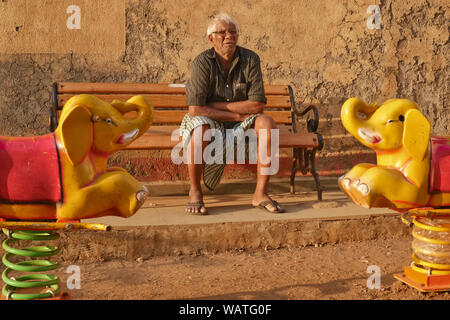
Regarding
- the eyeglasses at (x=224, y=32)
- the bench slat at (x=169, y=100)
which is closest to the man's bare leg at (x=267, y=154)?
the eyeglasses at (x=224, y=32)

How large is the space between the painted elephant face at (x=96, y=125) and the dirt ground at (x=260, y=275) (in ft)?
3.53

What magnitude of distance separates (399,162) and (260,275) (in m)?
1.26

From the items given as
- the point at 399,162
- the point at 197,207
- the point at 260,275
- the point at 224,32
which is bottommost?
the point at 260,275

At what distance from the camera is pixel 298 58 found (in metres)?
5.16

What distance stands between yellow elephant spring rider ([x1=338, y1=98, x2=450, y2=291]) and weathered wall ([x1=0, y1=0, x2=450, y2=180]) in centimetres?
286

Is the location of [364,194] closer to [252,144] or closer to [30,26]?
[252,144]

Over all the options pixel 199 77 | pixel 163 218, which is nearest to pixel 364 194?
pixel 163 218

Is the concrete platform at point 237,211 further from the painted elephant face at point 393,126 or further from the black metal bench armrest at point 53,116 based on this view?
the painted elephant face at point 393,126

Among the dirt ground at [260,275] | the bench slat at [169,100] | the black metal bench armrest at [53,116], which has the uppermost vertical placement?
the bench slat at [169,100]

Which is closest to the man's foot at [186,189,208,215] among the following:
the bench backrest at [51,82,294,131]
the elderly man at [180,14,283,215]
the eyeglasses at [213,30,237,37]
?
the elderly man at [180,14,283,215]

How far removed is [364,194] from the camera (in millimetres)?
2201

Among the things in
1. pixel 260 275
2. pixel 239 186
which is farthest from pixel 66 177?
pixel 239 186

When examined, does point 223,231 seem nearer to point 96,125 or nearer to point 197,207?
point 197,207

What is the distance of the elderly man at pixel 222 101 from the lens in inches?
152
